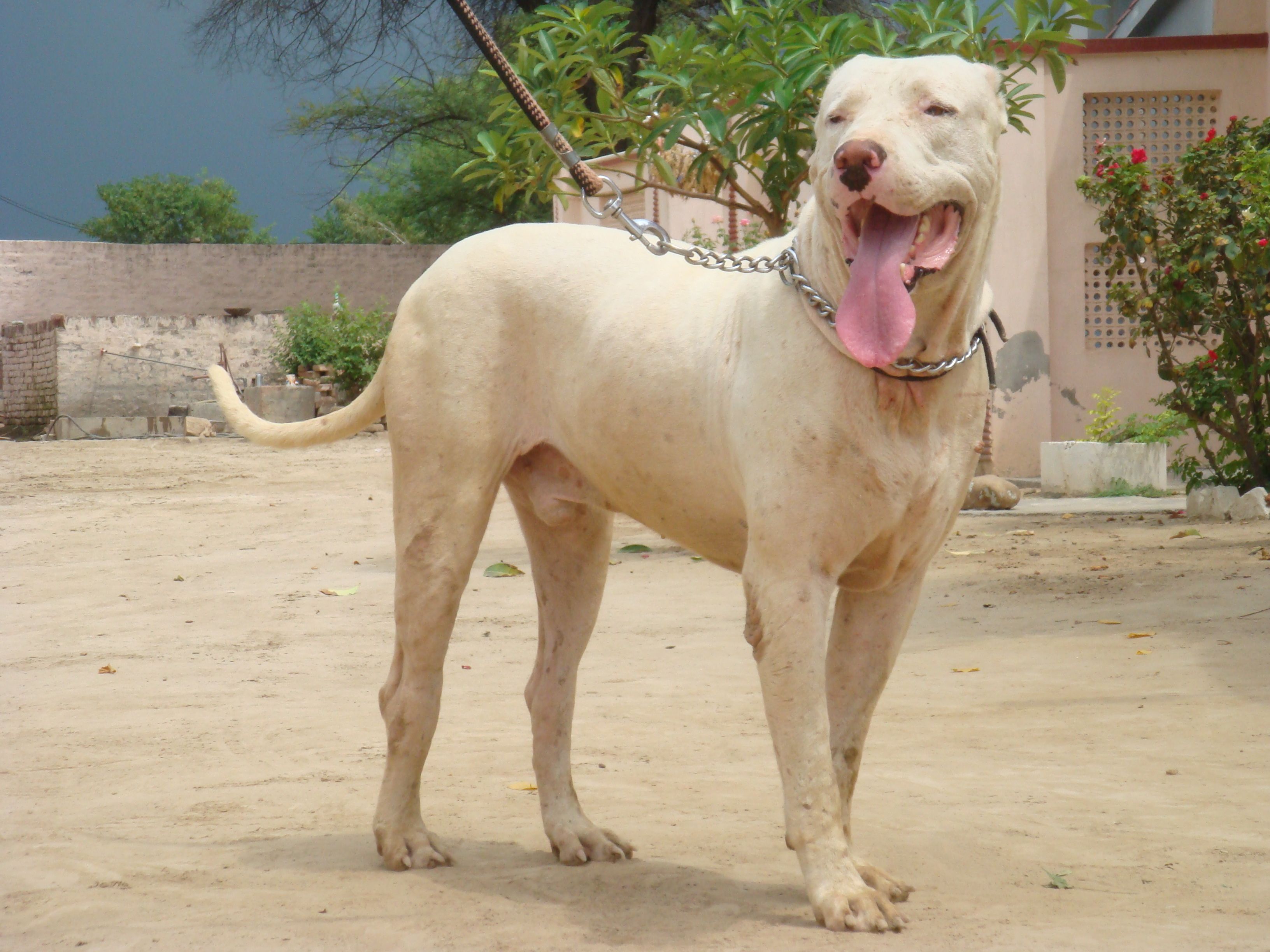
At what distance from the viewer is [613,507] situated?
348 centimetres

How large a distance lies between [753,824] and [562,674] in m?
0.70

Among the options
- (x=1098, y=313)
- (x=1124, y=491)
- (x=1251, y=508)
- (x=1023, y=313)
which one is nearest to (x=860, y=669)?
(x=1251, y=508)

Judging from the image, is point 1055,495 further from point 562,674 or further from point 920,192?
point 920,192

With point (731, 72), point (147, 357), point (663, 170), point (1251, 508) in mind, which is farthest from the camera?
point (147, 357)

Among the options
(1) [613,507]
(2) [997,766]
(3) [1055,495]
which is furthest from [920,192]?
(3) [1055,495]

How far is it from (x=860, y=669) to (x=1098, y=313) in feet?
35.8

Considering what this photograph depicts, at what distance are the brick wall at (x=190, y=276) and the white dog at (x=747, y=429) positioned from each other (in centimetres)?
2396

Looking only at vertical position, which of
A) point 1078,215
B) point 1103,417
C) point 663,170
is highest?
point 663,170

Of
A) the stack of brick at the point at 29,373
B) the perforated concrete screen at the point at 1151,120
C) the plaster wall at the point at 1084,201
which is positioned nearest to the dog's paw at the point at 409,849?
the plaster wall at the point at 1084,201

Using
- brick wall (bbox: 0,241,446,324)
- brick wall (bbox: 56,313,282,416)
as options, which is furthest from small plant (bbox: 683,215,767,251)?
brick wall (bbox: 0,241,446,324)

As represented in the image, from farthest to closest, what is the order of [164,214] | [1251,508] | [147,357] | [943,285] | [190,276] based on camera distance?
[164,214] < [190,276] < [147,357] < [1251,508] < [943,285]

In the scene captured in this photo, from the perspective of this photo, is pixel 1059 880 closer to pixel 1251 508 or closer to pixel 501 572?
pixel 501 572

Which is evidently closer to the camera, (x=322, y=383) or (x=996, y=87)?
(x=996, y=87)

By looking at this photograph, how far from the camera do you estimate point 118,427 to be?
21.3 meters
